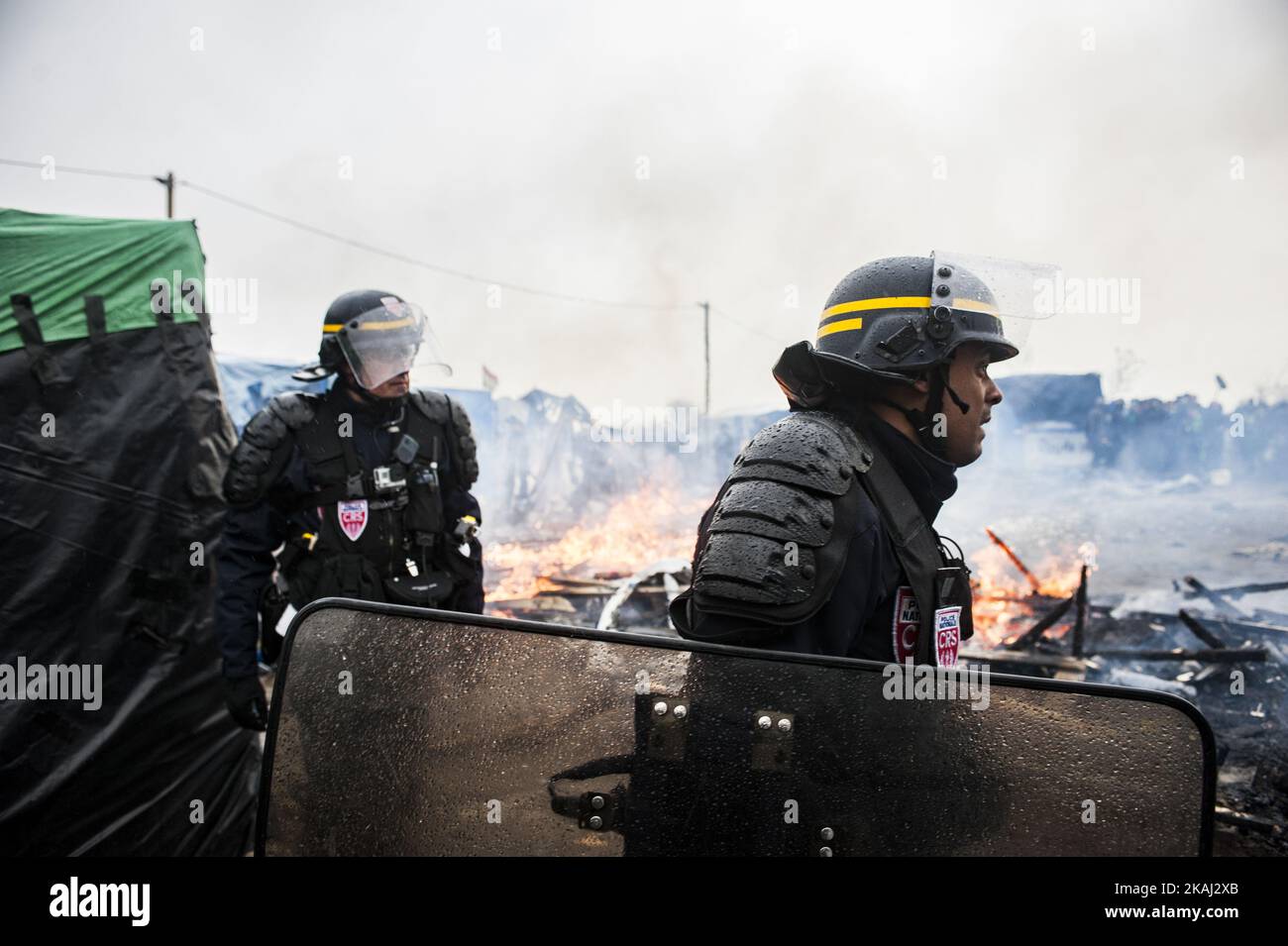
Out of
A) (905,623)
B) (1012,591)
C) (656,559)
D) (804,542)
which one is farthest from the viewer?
(656,559)

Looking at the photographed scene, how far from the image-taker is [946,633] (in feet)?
6.40

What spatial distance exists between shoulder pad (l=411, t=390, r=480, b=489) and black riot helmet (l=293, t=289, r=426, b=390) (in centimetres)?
29

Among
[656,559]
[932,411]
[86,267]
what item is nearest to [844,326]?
[932,411]

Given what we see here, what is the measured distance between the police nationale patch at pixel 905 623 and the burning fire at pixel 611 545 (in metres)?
9.67

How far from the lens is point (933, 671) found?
127 cm

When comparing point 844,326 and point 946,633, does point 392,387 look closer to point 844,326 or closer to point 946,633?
point 844,326

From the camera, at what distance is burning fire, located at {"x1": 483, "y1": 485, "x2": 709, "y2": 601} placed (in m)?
13.2

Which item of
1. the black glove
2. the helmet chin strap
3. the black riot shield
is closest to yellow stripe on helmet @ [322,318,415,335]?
the black glove

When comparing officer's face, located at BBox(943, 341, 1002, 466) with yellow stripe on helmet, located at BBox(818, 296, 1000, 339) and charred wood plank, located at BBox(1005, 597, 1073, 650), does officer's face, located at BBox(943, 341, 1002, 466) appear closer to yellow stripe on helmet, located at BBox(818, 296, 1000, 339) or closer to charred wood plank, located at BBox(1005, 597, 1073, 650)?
yellow stripe on helmet, located at BBox(818, 296, 1000, 339)

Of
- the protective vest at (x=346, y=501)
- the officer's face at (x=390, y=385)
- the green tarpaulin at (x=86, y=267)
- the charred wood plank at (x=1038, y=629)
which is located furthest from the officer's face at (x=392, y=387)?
the charred wood plank at (x=1038, y=629)

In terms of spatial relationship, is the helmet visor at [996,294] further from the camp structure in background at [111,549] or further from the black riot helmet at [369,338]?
the camp structure in background at [111,549]

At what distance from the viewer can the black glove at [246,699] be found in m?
3.73

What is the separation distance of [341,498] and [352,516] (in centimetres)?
10
